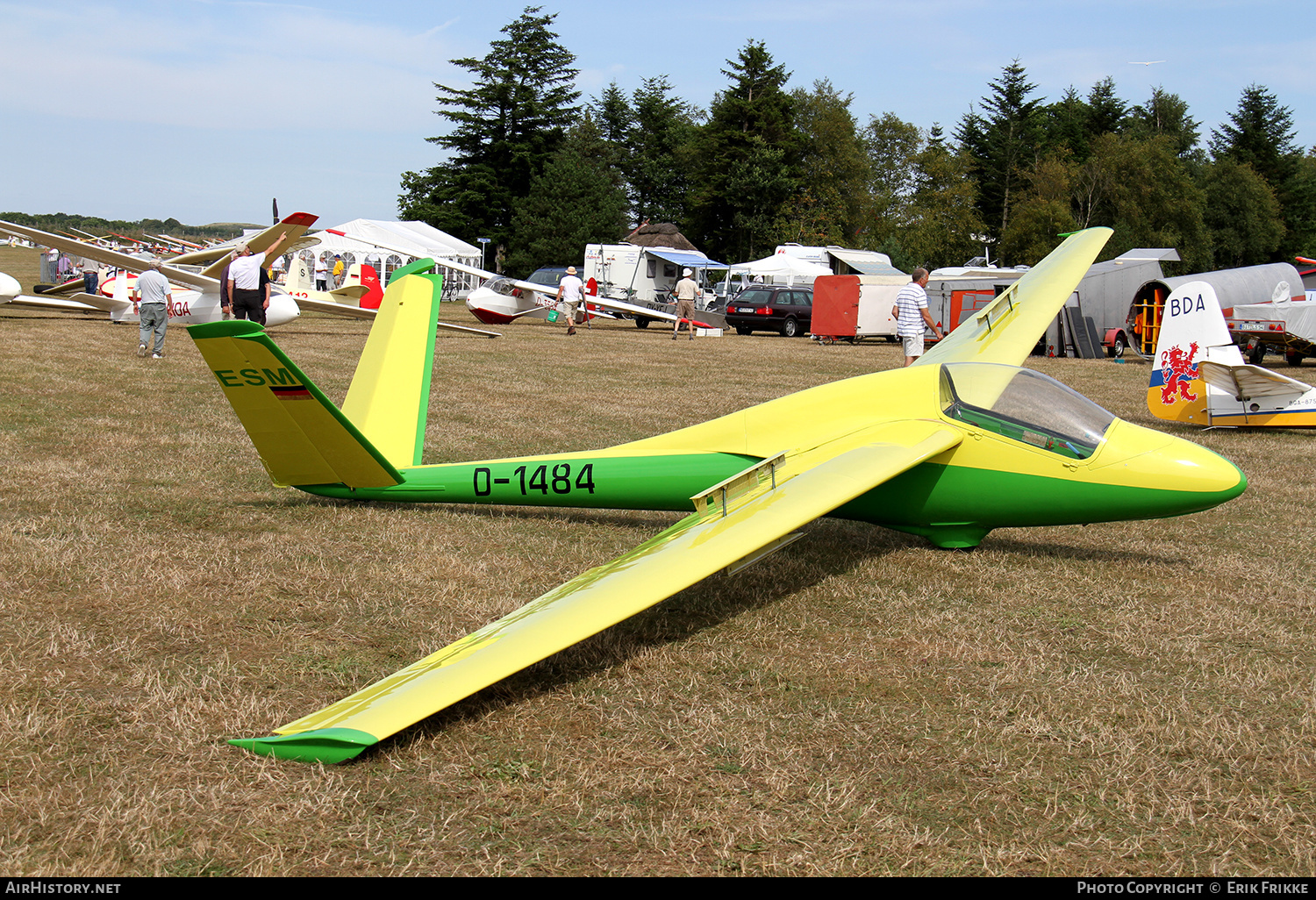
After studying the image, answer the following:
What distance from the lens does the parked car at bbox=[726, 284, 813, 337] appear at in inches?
1287

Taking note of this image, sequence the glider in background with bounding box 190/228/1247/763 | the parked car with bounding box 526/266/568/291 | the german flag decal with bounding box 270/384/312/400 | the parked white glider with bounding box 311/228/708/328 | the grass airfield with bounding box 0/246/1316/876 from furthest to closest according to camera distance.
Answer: the parked car with bounding box 526/266/568/291 → the parked white glider with bounding box 311/228/708/328 → the german flag decal with bounding box 270/384/312/400 → the glider in background with bounding box 190/228/1247/763 → the grass airfield with bounding box 0/246/1316/876

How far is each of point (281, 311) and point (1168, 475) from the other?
73.1 feet

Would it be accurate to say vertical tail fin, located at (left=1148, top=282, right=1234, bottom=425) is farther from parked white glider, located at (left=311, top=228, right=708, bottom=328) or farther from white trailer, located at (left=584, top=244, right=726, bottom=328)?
white trailer, located at (left=584, top=244, right=726, bottom=328)

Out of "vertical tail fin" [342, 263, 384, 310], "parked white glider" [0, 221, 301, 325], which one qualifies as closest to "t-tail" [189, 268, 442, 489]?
"parked white glider" [0, 221, 301, 325]

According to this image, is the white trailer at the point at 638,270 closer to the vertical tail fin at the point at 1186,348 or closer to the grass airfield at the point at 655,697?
the vertical tail fin at the point at 1186,348

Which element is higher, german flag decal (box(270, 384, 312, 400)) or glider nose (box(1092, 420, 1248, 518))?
german flag decal (box(270, 384, 312, 400))

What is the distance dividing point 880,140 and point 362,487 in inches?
3434

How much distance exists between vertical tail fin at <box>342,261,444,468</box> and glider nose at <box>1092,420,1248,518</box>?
4826mm

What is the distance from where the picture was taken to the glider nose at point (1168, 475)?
18.7ft

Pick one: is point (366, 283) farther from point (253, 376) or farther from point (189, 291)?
point (253, 376)

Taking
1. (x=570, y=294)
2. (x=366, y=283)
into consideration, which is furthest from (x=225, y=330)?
(x=570, y=294)

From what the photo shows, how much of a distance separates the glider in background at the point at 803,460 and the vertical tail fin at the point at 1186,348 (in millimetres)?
6624

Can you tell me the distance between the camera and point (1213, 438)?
1134 cm

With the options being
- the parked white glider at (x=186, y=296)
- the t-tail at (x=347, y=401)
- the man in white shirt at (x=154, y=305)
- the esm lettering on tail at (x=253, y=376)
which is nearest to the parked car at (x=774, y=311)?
the parked white glider at (x=186, y=296)
